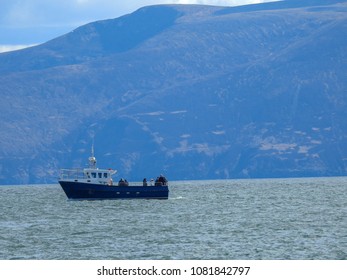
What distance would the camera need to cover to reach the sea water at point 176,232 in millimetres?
72062

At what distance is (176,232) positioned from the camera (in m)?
89.1

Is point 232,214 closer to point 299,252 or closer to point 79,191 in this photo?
point 79,191

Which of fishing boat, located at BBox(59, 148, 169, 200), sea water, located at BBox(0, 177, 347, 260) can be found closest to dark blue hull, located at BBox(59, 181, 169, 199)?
fishing boat, located at BBox(59, 148, 169, 200)

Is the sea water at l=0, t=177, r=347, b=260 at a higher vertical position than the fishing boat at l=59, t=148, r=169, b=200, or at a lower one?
lower

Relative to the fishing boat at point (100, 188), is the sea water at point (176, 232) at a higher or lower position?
lower

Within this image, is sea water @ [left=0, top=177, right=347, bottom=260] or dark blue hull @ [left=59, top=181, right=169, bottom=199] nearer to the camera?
sea water @ [left=0, top=177, right=347, bottom=260]

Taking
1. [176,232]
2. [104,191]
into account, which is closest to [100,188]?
[104,191]

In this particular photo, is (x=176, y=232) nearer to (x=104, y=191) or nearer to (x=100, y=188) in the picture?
(x=100, y=188)

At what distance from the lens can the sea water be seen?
236 ft

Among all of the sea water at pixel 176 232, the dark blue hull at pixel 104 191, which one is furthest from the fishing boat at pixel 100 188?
the sea water at pixel 176 232

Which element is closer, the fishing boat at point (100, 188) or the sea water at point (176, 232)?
the sea water at point (176, 232)

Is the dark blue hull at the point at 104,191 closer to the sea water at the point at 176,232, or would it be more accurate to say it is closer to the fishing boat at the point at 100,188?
the fishing boat at the point at 100,188

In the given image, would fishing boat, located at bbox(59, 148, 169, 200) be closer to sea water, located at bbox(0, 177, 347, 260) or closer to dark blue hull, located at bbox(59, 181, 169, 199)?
dark blue hull, located at bbox(59, 181, 169, 199)
